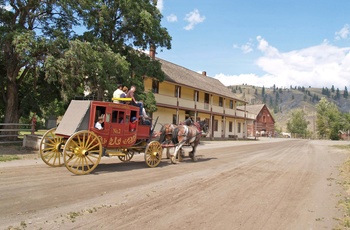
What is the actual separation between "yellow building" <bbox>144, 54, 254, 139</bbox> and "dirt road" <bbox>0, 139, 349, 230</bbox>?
16917 mm

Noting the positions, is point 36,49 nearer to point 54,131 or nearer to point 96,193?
point 54,131

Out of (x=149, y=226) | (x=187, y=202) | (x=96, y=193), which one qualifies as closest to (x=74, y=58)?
(x=96, y=193)

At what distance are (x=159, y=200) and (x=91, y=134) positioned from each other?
3557 mm

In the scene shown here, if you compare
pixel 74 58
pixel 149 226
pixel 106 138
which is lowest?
pixel 149 226

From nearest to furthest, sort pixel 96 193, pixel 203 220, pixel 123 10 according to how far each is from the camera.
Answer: pixel 203 220 → pixel 96 193 → pixel 123 10

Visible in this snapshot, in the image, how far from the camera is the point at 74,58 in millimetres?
14641

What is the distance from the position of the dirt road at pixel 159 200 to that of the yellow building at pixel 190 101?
1692cm

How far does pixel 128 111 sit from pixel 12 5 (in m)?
10.4

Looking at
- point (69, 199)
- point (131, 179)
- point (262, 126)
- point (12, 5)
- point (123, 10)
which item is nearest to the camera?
point (69, 199)

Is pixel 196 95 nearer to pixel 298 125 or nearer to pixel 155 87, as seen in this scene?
pixel 155 87

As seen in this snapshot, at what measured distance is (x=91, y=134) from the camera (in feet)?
29.2

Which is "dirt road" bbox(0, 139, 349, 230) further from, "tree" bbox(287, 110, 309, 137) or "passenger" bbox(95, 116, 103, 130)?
"tree" bbox(287, 110, 309, 137)

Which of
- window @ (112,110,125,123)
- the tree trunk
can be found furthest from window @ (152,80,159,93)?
window @ (112,110,125,123)

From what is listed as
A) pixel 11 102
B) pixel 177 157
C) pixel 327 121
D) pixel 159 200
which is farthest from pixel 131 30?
pixel 327 121
